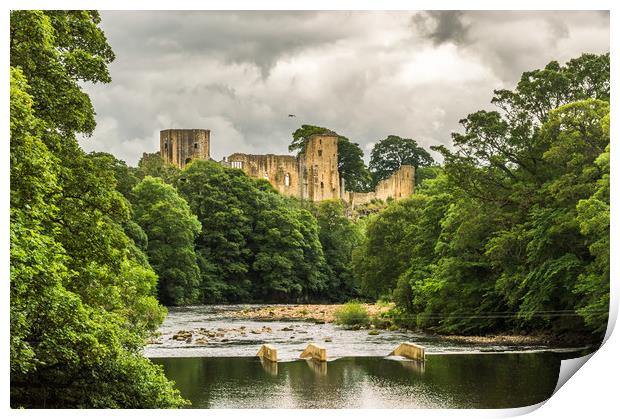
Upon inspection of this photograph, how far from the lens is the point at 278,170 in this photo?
112ft

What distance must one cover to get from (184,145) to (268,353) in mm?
5380

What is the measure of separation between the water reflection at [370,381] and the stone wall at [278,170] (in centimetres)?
1712

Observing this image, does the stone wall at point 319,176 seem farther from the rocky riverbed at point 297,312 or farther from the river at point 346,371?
the river at point 346,371

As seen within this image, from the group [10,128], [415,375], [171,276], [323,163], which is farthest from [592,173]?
[323,163]

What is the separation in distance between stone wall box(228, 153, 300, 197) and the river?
13.3 metres

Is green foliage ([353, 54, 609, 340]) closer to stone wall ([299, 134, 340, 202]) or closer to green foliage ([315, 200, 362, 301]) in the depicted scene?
green foliage ([315, 200, 362, 301])

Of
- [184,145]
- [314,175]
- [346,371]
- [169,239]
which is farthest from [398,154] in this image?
[314,175]

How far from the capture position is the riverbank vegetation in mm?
8672

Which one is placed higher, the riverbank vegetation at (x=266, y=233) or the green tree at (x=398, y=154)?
the green tree at (x=398, y=154)

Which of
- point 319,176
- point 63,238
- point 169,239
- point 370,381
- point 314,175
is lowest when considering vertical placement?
point 370,381

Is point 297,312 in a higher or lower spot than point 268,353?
higher

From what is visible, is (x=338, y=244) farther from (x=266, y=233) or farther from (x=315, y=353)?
(x=315, y=353)

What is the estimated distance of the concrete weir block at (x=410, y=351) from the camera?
16.0 metres

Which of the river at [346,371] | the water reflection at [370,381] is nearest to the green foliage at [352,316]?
the river at [346,371]
